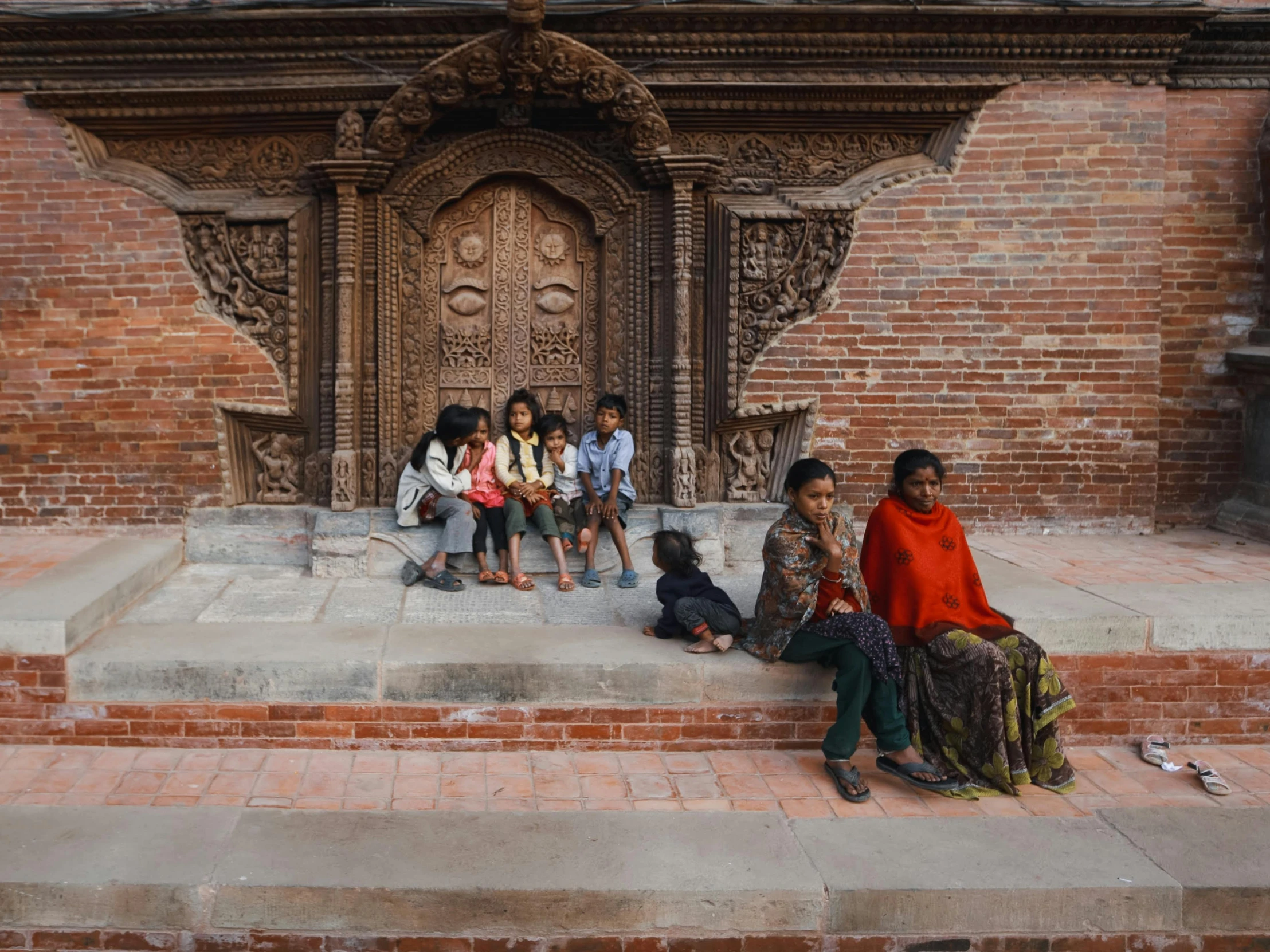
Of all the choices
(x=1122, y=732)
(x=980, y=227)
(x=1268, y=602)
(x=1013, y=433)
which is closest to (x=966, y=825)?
(x=1122, y=732)

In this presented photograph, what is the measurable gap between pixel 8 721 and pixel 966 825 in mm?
4146

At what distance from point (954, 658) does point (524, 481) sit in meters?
3.18

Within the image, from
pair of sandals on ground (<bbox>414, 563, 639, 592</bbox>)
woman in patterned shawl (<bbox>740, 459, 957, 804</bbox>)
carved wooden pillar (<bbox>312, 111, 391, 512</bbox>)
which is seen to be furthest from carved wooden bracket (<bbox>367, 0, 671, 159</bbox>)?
woman in patterned shawl (<bbox>740, 459, 957, 804</bbox>)

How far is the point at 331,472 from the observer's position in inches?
278

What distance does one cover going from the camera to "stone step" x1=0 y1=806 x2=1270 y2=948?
138 inches

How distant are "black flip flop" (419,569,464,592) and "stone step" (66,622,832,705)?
4.07ft

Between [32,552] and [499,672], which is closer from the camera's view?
[499,672]

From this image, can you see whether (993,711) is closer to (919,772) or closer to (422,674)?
(919,772)

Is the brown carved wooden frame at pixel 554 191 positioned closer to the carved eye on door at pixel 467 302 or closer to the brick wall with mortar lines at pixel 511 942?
the carved eye on door at pixel 467 302

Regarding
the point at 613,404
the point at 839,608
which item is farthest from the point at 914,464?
the point at 613,404

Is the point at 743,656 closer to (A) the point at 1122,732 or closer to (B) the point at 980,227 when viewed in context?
(A) the point at 1122,732

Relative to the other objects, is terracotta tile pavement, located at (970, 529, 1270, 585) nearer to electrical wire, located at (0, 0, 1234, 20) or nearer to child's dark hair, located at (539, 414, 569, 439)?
child's dark hair, located at (539, 414, 569, 439)

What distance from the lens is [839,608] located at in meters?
4.67

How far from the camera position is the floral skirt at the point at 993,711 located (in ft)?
14.7
